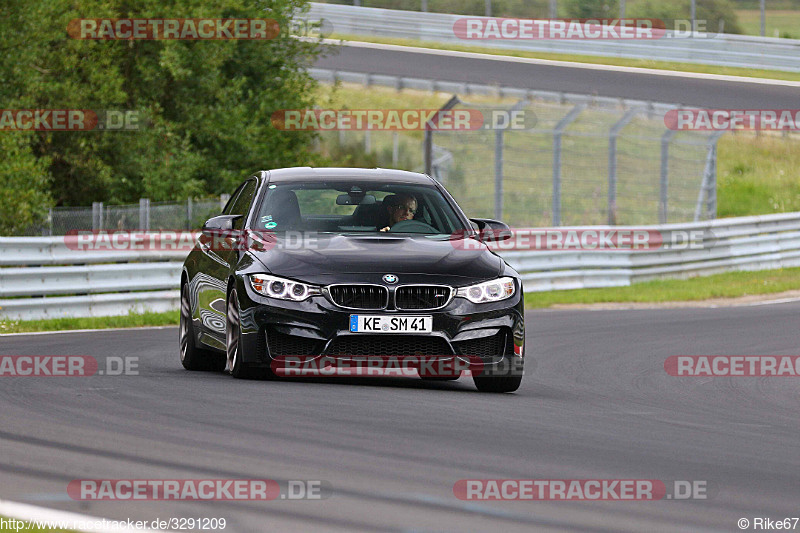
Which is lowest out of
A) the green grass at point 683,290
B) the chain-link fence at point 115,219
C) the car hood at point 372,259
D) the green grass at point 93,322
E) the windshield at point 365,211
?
the green grass at point 683,290

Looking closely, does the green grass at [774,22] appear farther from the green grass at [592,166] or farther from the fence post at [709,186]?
the fence post at [709,186]

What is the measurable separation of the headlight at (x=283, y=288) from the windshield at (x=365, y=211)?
998 millimetres

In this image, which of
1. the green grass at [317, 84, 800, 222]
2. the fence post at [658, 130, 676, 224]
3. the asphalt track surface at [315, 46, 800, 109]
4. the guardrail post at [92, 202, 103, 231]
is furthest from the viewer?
the asphalt track surface at [315, 46, 800, 109]

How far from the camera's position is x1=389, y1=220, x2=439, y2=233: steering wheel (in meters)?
10.7

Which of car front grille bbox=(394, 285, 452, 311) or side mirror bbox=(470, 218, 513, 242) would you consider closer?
car front grille bbox=(394, 285, 452, 311)

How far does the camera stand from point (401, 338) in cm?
956

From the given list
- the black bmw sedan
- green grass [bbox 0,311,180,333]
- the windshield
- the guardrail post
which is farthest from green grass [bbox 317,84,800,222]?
the black bmw sedan

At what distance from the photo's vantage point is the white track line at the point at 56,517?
530cm

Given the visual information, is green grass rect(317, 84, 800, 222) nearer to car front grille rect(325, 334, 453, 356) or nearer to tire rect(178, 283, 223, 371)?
tire rect(178, 283, 223, 371)

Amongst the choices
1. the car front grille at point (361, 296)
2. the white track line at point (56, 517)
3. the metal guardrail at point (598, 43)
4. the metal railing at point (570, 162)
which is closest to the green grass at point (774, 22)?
the metal guardrail at point (598, 43)

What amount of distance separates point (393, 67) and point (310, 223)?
32.8 meters

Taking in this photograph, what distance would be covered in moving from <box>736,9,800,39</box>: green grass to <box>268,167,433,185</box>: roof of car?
36.4m

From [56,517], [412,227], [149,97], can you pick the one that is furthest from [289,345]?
[149,97]

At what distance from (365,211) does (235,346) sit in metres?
1.47
